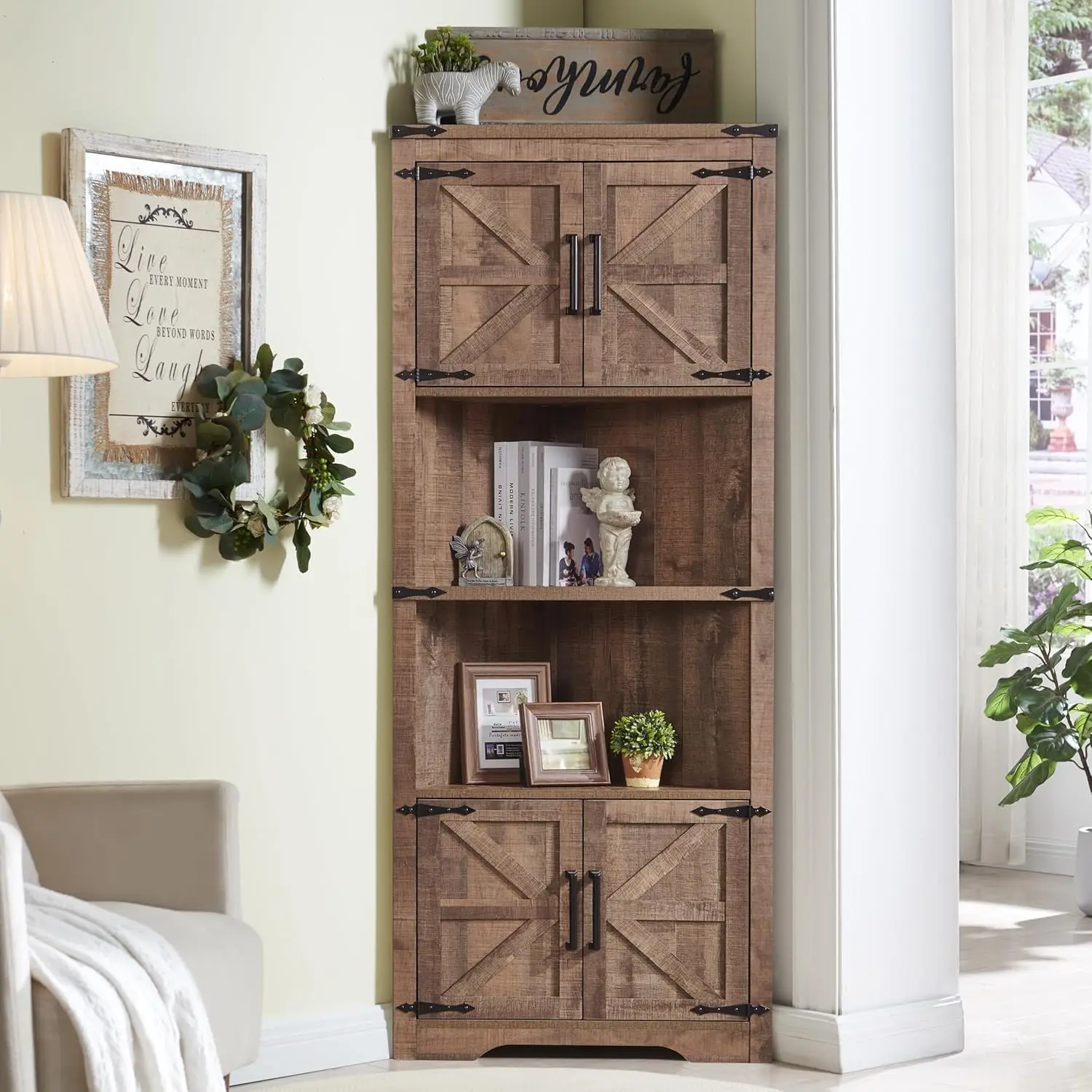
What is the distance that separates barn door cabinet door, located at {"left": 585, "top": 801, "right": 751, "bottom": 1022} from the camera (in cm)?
312

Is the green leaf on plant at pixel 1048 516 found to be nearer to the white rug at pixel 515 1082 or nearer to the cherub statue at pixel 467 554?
the cherub statue at pixel 467 554

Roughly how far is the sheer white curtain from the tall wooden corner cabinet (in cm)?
228

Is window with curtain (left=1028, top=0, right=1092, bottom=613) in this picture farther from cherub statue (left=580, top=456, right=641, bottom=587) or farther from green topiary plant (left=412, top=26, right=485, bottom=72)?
green topiary plant (left=412, top=26, right=485, bottom=72)

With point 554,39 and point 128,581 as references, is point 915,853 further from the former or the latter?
point 554,39

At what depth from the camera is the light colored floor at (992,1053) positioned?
2.92 metres

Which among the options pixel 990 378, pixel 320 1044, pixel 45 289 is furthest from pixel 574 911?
pixel 990 378

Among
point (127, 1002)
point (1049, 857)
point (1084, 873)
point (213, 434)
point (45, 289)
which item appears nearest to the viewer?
point (127, 1002)

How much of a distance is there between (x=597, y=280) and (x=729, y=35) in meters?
0.68

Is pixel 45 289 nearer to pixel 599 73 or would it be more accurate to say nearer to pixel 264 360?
pixel 264 360

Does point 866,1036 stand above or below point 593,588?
below

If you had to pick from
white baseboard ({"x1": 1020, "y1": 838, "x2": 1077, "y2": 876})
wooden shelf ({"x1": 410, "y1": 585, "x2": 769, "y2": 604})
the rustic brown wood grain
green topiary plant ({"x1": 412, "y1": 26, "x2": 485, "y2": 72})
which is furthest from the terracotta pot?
white baseboard ({"x1": 1020, "y1": 838, "x2": 1077, "y2": 876})

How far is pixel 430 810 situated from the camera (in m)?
3.15

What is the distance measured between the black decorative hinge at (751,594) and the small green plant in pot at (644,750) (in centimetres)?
34

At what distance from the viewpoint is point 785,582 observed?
316 centimetres
